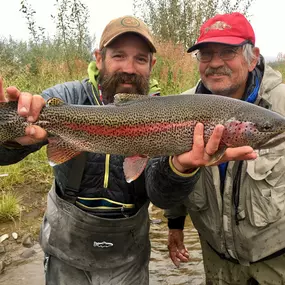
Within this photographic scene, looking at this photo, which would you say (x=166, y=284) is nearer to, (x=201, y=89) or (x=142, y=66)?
(x=201, y=89)

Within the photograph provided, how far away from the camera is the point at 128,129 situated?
8.28 feet

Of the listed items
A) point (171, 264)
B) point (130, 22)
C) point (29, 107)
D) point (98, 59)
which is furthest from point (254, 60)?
point (171, 264)

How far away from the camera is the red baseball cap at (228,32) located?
3572 mm

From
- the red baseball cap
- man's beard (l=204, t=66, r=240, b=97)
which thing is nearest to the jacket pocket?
man's beard (l=204, t=66, r=240, b=97)

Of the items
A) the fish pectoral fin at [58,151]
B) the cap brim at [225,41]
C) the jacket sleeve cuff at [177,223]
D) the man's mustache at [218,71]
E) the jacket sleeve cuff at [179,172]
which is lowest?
the jacket sleeve cuff at [177,223]

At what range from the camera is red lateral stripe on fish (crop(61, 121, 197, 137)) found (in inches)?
97.1

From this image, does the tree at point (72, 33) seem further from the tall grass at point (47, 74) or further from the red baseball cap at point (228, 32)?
the red baseball cap at point (228, 32)

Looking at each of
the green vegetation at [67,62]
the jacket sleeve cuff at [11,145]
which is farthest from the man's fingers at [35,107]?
the green vegetation at [67,62]

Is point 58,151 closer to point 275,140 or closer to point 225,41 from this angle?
point 275,140

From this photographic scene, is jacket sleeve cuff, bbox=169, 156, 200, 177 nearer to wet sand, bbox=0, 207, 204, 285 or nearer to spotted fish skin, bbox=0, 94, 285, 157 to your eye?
spotted fish skin, bbox=0, 94, 285, 157

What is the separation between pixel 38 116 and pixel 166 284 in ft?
9.26

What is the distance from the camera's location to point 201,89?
→ 3734 mm

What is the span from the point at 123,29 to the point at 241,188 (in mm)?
1722

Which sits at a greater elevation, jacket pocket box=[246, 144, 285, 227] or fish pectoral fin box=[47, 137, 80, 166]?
fish pectoral fin box=[47, 137, 80, 166]
